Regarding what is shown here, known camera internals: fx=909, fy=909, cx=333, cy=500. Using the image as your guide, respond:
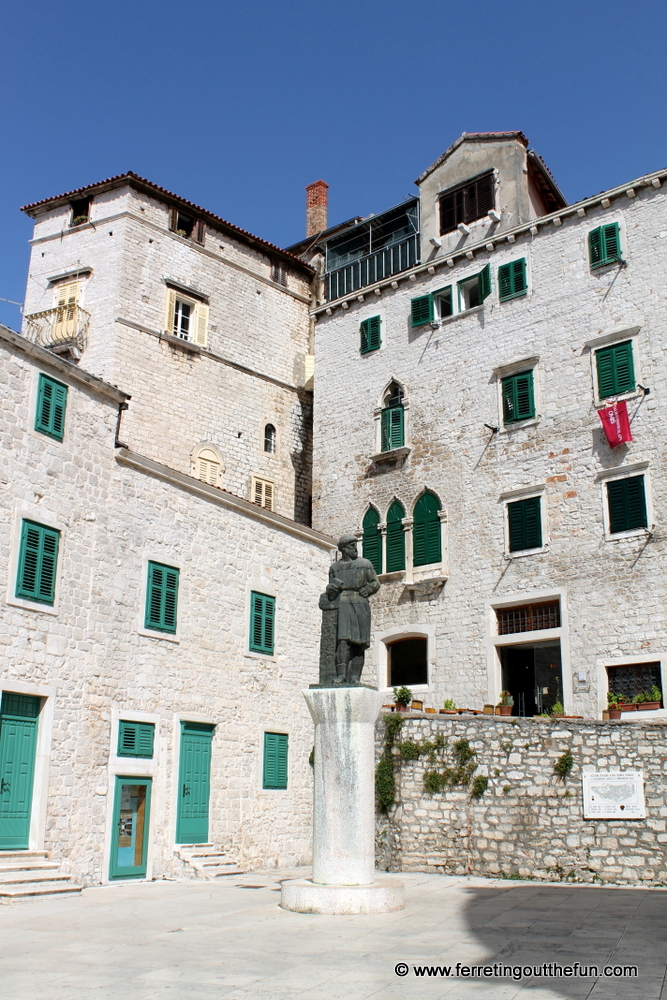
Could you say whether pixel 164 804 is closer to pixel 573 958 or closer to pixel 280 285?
pixel 573 958

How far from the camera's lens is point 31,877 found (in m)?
14.4

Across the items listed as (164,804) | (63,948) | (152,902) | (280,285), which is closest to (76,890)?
(152,902)

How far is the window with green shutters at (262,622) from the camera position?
68.6ft

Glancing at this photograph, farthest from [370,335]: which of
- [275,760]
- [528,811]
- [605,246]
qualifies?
[528,811]

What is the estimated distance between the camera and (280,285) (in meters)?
32.0

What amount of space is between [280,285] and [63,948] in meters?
25.6

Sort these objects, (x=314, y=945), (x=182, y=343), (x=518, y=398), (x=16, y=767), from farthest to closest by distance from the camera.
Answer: (x=182, y=343)
(x=518, y=398)
(x=16, y=767)
(x=314, y=945)

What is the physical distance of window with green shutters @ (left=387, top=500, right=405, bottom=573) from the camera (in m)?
25.2

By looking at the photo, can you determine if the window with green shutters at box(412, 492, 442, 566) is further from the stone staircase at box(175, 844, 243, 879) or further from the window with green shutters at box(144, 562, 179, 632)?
the stone staircase at box(175, 844, 243, 879)

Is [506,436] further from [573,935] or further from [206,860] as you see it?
[573,935]

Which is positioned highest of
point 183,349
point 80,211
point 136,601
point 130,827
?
point 80,211

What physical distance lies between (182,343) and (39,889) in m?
17.8

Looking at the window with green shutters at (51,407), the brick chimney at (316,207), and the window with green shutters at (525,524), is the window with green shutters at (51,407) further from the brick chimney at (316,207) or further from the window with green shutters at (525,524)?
the brick chimney at (316,207)

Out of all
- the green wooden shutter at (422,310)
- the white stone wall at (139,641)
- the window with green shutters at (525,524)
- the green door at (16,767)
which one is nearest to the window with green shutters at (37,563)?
the white stone wall at (139,641)
